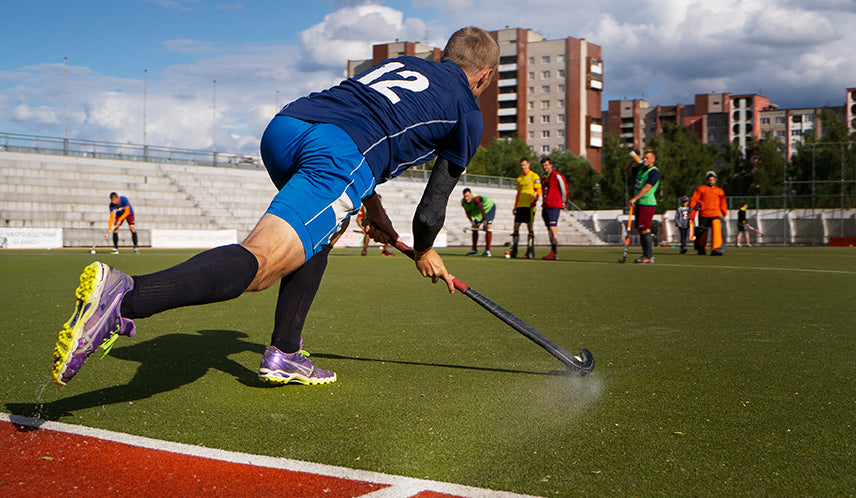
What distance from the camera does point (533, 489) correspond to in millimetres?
2014

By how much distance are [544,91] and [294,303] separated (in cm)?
10067

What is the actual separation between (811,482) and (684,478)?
0.36 m

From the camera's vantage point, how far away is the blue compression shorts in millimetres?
2396

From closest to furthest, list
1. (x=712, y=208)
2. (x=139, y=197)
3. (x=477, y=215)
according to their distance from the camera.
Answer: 1. (x=712, y=208)
2. (x=477, y=215)
3. (x=139, y=197)

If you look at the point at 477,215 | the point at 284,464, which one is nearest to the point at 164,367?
the point at 284,464

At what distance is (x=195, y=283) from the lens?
2.10m

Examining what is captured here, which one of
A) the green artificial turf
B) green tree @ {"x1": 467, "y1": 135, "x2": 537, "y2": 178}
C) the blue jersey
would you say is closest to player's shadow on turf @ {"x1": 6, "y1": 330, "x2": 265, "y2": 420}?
the green artificial turf

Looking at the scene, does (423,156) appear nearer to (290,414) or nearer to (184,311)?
(290,414)

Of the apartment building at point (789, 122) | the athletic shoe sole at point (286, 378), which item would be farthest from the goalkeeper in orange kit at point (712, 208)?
the apartment building at point (789, 122)

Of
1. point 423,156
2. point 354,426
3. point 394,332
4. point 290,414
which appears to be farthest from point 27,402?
point 394,332

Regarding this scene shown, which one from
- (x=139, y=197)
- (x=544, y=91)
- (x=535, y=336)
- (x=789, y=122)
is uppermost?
(x=544, y=91)

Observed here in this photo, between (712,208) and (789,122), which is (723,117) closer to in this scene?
(789,122)

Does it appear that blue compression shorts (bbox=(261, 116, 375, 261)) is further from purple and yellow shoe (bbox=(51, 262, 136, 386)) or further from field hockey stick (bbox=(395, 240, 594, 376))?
field hockey stick (bbox=(395, 240, 594, 376))

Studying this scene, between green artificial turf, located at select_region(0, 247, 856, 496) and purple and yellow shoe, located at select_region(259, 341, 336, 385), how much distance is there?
70 millimetres
